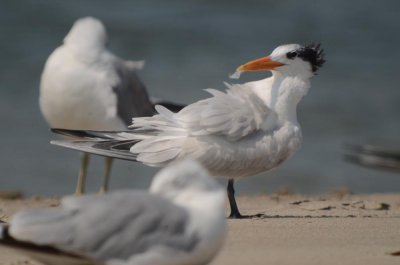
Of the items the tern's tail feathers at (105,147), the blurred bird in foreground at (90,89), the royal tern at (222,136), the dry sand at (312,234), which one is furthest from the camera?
the blurred bird in foreground at (90,89)

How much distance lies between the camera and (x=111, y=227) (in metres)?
3.57

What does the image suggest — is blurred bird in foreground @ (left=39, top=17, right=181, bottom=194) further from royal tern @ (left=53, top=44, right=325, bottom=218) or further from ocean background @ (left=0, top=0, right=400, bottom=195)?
royal tern @ (left=53, top=44, right=325, bottom=218)

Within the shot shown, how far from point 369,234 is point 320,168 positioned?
5.55 m

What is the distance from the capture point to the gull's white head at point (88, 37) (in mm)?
8484

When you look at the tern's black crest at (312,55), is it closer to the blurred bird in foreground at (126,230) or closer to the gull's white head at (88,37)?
the gull's white head at (88,37)

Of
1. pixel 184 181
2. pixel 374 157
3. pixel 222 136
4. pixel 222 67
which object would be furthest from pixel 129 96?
pixel 222 67

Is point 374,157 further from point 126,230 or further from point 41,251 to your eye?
point 41,251

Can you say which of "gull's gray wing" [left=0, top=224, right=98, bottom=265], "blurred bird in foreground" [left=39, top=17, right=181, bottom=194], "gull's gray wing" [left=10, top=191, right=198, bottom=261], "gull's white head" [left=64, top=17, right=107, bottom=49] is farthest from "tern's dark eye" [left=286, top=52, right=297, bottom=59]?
"gull's gray wing" [left=0, top=224, right=98, bottom=265]

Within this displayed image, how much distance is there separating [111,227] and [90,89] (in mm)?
4755

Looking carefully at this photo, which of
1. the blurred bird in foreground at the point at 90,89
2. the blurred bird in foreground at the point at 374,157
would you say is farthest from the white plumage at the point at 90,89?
the blurred bird in foreground at the point at 374,157

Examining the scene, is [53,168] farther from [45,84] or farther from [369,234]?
[369,234]

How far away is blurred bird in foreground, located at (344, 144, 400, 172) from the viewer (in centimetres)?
1003

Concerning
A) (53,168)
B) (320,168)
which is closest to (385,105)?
(320,168)

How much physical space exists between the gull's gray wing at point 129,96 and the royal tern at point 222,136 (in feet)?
6.91
